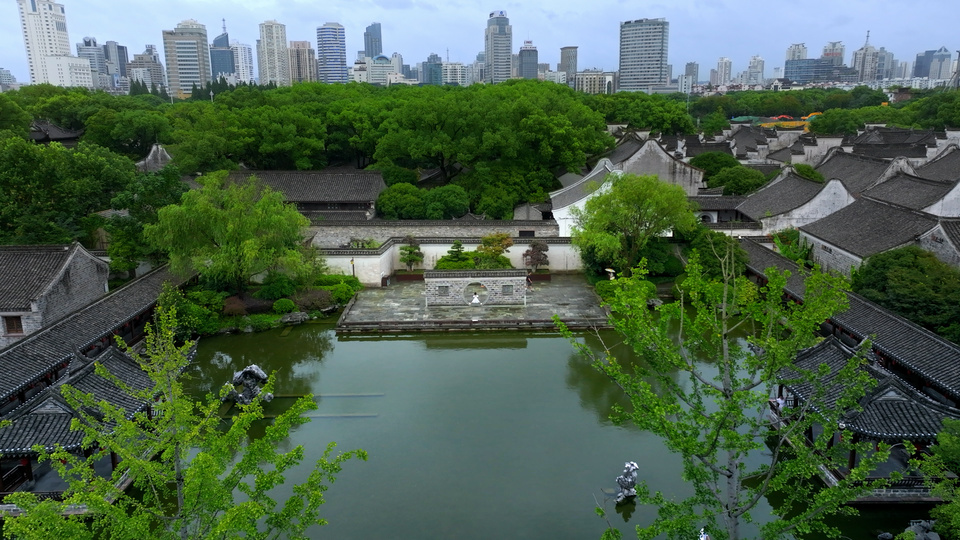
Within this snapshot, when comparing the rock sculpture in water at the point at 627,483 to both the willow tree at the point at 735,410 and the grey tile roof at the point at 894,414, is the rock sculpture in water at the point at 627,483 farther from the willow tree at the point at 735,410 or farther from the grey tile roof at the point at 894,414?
the willow tree at the point at 735,410

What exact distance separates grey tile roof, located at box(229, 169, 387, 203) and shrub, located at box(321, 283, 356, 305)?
9427 millimetres

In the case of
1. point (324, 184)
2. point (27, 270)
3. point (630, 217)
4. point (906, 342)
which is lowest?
point (906, 342)

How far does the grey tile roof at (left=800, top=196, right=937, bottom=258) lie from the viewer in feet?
76.3

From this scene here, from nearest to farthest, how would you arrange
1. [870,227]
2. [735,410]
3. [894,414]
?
[735,410] < [894,414] < [870,227]

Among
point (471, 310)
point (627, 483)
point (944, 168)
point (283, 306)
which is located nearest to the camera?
point (627, 483)

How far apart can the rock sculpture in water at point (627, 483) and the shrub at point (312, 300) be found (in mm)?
14940

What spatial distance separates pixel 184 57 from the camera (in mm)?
156000

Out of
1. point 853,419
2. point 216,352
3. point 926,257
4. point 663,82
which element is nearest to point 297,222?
point 216,352

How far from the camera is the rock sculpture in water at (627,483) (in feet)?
43.0

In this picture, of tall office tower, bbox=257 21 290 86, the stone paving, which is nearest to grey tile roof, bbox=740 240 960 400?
the stone paving

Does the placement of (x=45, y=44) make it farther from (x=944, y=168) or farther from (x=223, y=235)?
(x=944, y=168)

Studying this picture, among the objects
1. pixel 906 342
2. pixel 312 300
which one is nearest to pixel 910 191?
pixel 906 342

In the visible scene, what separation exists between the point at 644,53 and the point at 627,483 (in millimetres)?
177181

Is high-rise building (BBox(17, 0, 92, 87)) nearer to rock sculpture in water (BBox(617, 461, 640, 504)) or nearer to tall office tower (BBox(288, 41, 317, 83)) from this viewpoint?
tall office tower (BBox(288, 41, 317, 83))
